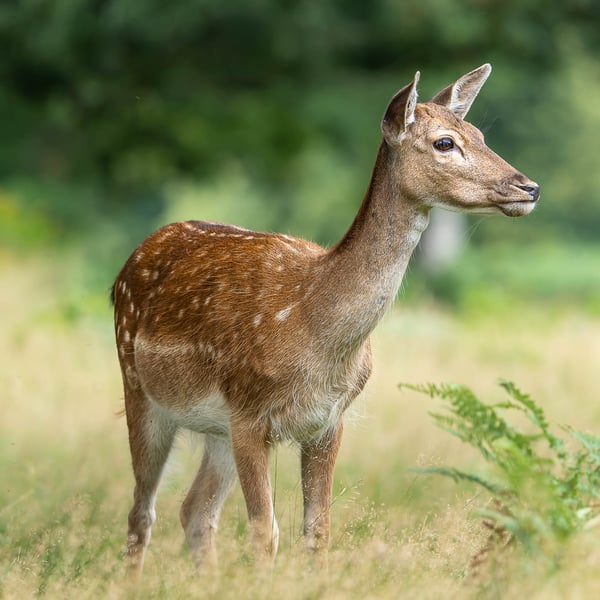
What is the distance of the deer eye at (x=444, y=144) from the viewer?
4883 mm

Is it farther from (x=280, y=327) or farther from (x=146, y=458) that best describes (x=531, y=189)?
(x=146, y=458)

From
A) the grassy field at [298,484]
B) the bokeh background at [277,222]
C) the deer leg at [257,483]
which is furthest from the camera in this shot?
the bokeh background at [277,222]

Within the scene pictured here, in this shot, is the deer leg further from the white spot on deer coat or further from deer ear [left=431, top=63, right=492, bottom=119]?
deer ear [left=431, top=63, right=492, bottom=119]

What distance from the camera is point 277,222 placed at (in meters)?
19.2

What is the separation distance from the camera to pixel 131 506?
6449mm

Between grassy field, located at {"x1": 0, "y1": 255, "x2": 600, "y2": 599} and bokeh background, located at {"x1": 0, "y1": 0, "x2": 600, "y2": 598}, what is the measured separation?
0.7 inches

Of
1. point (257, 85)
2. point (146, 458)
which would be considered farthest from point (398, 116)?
point (257, 85)

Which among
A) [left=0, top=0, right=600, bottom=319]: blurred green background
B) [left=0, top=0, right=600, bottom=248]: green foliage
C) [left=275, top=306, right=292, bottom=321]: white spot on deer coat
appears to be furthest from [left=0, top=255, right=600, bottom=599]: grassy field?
[left=0, top=0, right=600, bottom=248]: green foliage

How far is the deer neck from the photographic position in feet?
16.3

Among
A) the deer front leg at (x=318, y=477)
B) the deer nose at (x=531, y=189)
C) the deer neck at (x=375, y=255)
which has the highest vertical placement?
the deer nose at (x=531, y=189)

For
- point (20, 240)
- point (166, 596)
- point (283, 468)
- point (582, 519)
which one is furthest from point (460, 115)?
point (20, 240)

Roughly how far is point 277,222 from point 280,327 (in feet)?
46.1

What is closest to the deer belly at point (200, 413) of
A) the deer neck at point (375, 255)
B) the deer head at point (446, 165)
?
the deer neck at point (375, 255)

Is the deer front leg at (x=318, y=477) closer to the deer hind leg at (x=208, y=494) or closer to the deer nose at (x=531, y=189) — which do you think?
the deer hind leg at (x=208, y=494)
